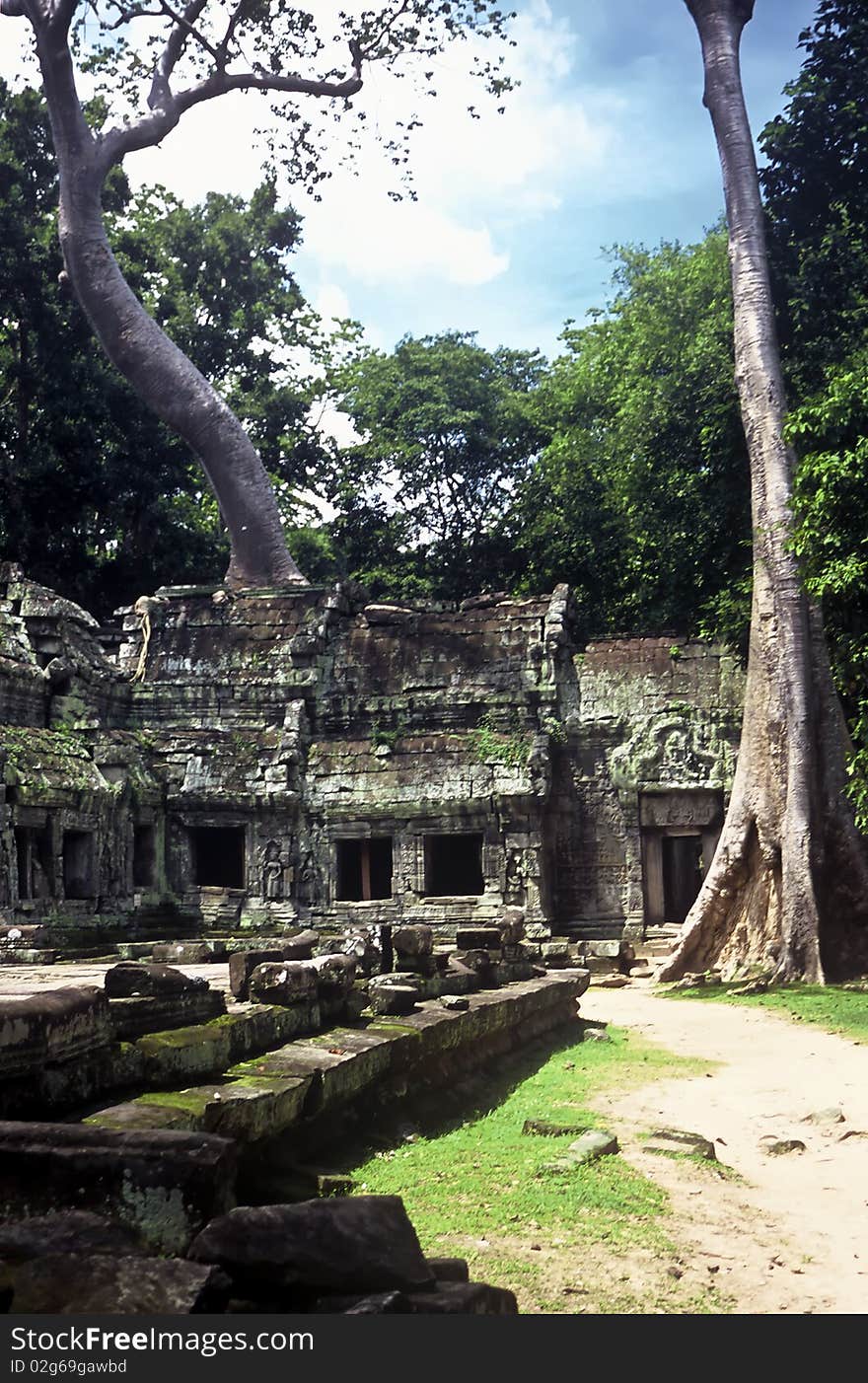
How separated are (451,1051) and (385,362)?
2702 centimetres

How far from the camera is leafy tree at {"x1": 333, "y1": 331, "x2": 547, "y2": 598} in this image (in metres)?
31.8

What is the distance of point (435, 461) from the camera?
32250mm

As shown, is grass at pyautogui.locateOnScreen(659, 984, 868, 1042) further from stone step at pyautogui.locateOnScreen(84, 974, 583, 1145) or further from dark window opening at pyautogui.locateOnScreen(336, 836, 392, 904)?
dark window opening at pyautogui.locateOnScreen(336, 836, 392, 904)

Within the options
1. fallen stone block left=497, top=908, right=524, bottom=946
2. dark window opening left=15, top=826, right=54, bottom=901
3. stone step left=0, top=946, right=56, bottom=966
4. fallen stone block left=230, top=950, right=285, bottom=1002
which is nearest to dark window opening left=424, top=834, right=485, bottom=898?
dark window opening left=15, top=826, right=54, bottom=901

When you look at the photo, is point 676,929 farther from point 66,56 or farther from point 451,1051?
point 66,56

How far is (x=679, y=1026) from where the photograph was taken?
490 inches

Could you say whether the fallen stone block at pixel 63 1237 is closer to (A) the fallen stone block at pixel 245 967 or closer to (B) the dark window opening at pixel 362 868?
(A) the fallen stone block at pixel 245 967

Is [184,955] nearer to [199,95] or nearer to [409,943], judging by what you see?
[409,943]

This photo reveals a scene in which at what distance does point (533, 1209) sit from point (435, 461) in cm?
2774

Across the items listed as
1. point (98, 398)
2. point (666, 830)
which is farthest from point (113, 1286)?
point (98, 398)

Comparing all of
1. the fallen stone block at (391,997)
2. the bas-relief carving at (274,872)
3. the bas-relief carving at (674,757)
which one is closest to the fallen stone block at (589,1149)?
the fallen stone block at (391,997)

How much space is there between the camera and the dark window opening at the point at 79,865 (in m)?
16.2

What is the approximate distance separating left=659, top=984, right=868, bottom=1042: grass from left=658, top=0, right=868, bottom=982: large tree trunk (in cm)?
53

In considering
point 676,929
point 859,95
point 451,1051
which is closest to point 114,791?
point 676,929
